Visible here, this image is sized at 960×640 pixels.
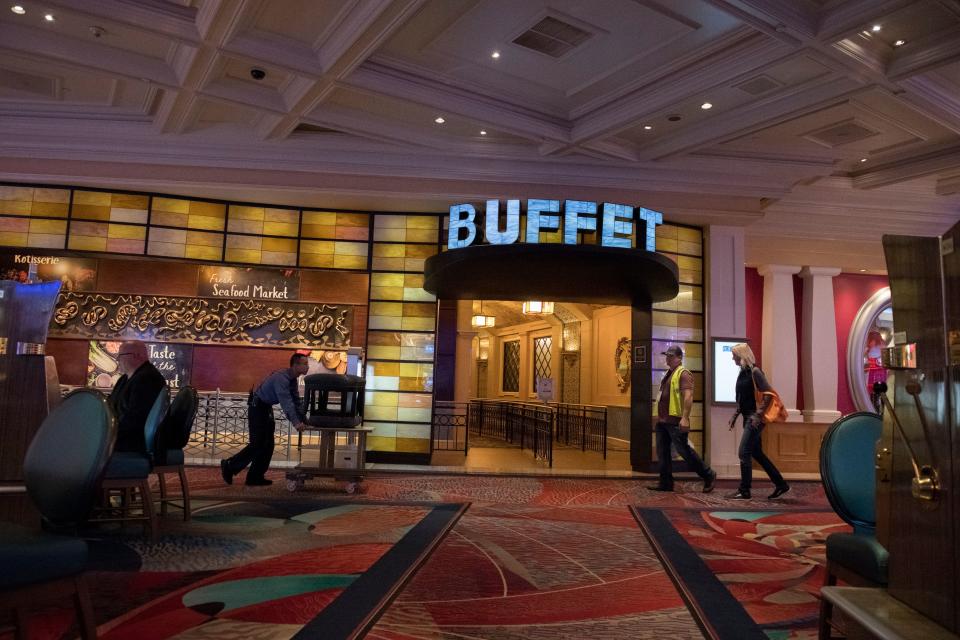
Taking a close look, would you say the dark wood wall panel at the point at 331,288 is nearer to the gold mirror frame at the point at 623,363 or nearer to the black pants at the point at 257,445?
the black pants at the point at 257,445

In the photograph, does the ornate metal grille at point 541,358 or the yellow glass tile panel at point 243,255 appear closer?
the yellow glass tile panel at point 243,255

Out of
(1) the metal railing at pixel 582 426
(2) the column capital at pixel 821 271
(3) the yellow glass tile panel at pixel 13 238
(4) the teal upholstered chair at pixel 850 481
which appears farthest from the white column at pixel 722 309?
(3) the yellow glass tile panel at pixel 13 238

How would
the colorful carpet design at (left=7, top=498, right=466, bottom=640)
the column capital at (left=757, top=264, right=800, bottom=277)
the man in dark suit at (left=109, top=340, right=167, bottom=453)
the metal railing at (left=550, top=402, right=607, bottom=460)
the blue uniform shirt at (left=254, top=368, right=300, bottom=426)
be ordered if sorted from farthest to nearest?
the metal railing at (left=550, top=402, right=607, bottom=460) → the column capital at (left=757, top=264, right=800, bottom=277) → the blue uniform shirt at (left=254, top=368, right=300, bottom=426) → the man in dark suit at (left=109, top=340, right=167, bottom=453) → the colorful carpet design at (left=7, top=498, right=466, bottom=640)

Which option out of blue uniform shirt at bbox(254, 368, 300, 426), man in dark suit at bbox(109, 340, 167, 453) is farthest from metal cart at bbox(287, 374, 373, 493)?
man in dark suit at bbox(109, 340, 167, 453)

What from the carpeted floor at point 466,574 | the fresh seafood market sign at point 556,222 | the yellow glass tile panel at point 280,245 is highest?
the fresh seafood market sign at point 556,222

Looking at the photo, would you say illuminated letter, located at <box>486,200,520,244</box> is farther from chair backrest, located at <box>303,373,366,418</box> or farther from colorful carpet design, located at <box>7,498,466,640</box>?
colorful carpet design, located at <box>7,498,466,640</box>

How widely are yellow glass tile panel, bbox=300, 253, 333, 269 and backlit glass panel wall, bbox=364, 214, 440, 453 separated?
0.62 meters

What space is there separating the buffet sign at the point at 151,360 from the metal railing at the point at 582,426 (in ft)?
21.6

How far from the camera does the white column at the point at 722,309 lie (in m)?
9.28

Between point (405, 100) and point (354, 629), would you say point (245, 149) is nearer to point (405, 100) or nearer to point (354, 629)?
point (405, 100)

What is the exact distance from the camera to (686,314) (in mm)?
9594

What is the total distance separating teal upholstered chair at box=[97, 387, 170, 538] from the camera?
13.0ft

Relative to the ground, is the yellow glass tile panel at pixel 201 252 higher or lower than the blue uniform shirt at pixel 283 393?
higher

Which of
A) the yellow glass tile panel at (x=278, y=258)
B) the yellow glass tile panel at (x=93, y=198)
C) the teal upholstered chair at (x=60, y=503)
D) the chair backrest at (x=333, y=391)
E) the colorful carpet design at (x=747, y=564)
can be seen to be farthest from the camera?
the yellow glass tile panel at (x=278, y=258)
